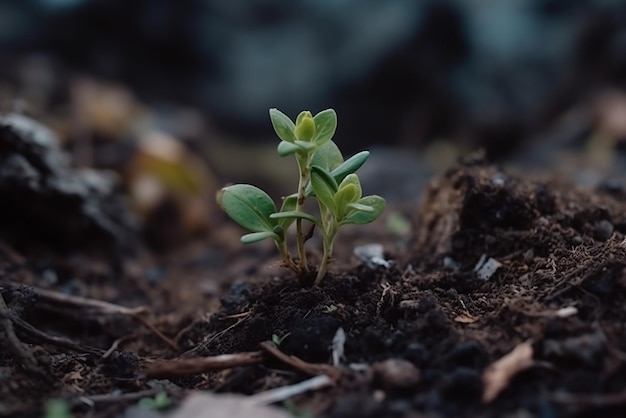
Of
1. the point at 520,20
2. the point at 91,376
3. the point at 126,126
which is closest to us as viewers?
the point at 91,376

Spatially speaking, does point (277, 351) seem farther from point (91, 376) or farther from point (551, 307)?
point (551, 307)

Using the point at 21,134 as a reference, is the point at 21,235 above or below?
below

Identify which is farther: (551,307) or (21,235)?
(21,235)

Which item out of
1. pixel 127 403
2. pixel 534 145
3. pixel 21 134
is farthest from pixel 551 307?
pixel 534 145

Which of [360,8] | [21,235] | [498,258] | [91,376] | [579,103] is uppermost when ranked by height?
[360,8]

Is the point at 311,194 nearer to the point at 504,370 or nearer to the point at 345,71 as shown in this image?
the point at 504,370

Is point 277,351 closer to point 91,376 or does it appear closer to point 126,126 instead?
point 91,376

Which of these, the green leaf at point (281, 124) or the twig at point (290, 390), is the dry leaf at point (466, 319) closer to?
the twig at point (290, 390)

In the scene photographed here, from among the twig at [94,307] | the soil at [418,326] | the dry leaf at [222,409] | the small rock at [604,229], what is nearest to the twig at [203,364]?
the soil at [418,326]

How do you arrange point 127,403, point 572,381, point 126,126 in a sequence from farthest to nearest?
point 126,126
point 127,403
point 572,381
